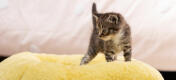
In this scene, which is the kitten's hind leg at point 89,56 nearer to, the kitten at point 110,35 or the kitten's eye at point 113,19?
the kitten at point 110,35

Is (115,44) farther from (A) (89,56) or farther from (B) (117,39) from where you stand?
(A) (89,56)

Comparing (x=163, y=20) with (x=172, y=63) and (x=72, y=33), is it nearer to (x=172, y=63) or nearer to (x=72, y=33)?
(x=172, y=63)

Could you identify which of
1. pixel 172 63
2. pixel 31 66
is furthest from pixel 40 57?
pixel 172 63

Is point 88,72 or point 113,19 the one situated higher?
point 113,19

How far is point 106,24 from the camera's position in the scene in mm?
837

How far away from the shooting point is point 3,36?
5.22ft

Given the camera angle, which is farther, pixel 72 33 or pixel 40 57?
pixel 72 33

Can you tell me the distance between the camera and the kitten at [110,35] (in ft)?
A: 2.75

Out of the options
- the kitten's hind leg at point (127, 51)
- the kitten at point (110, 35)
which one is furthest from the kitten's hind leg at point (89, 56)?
the kitten's hind leg at point (127, 51)

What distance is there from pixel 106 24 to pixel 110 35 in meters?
0.04

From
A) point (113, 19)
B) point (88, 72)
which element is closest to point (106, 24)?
point (113, 19)

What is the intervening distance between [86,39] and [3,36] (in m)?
0.43

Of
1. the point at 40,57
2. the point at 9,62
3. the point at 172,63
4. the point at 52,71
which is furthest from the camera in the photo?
the point at 172,63

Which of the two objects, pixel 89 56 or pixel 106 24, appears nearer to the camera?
pixel 106 24
